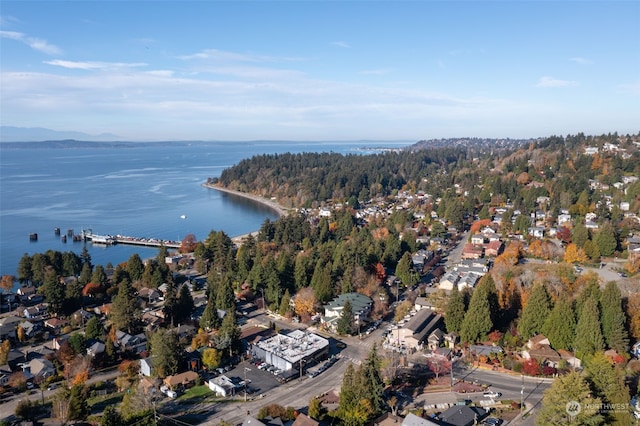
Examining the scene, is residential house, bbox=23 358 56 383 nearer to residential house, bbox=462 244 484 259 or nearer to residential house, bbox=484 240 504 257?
residential house, bbox=462 244 484 259

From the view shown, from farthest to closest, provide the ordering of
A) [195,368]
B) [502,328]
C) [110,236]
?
[110,236]
[502,328]
[195,368]

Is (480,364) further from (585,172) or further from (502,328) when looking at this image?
(585,172)

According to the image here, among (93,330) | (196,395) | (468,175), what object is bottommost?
(196,395)

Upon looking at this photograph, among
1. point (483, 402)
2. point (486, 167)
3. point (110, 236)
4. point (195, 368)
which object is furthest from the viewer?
point (486, 167)

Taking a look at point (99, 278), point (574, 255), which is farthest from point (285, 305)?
point (574, 255)

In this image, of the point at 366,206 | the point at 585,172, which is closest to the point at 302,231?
the point at 366,206

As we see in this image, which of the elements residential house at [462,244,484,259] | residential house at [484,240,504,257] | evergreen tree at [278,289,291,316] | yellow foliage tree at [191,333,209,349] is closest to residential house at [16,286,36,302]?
yellow foliage tree at [191,333,209,349]

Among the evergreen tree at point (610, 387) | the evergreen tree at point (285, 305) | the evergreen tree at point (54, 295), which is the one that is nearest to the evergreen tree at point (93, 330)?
the evergreen tree at point (54, 295)

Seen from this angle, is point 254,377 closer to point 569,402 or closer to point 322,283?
point 322,283
